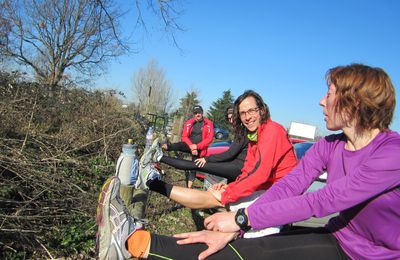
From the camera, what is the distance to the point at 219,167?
4984 mm

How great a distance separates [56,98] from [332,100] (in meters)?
7.19

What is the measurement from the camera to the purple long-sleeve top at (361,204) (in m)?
1.74

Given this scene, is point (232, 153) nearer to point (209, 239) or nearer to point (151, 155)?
point (151, 155)

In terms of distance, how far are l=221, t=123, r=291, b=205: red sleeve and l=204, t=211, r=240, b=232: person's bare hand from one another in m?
1.03

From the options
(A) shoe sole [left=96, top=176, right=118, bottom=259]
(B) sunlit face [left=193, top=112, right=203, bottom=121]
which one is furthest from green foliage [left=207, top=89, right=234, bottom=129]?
(A) shoe sole [left=96, top=176, right=118, bottom=259]

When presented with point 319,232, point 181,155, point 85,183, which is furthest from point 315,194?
point 181,155

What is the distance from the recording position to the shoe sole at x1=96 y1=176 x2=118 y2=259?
2.12 meters

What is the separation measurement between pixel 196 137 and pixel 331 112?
6253 mm

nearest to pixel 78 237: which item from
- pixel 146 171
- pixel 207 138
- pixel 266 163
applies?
pixel 146 171

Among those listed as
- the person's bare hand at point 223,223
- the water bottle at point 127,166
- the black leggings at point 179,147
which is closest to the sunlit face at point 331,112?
the person's bare hand at point 223,223

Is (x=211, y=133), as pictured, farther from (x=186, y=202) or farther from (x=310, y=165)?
(x=310, y=165)

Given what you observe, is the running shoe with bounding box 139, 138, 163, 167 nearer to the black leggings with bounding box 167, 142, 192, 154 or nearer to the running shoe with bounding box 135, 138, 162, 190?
the running shoe with bounding box 135, 138, 162, 190

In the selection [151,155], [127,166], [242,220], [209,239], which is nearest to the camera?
[242,220]

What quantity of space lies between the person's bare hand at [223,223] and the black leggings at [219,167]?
8.84 ft
